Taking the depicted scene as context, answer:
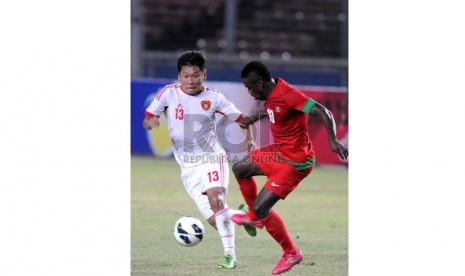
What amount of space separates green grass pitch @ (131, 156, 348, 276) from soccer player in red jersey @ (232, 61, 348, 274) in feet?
1.27

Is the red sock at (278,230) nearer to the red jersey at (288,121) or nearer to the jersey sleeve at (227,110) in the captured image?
the red jersey at (288,121)

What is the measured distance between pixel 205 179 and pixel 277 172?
0.62 m

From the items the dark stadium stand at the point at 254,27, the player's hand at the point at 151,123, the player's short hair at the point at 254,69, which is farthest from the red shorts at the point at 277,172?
the dark stadium stand at the point at 254,27

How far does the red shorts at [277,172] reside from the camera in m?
7.45

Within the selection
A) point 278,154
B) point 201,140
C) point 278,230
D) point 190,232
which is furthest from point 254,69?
point 190,232

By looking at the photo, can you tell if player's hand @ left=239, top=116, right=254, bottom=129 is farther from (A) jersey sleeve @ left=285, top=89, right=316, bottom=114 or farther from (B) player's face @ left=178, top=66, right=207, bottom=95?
(A) jersey sleeve @ left=285, top=89, right=316, bottom=114

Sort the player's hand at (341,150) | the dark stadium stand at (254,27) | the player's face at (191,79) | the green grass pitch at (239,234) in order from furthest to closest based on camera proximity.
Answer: the dark stadium stand at (254,27) → the green grass pitch at (239,234) → the player's face at (191,79) → the player's hand at (341,150)

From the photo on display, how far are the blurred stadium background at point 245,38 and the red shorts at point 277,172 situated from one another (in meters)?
10.3

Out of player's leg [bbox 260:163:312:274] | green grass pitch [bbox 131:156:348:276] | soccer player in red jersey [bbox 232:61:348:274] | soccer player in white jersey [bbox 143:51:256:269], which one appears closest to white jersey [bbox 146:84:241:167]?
soccer player in white jersey [bbox 143:51:256:269]

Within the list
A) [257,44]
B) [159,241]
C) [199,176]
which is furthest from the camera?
[257,44]
